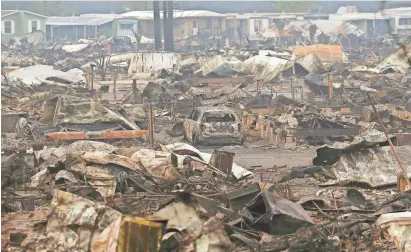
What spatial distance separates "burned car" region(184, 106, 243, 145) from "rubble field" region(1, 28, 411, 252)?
3 centimetres

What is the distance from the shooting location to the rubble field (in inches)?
491

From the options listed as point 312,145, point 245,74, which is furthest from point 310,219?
point 245,74

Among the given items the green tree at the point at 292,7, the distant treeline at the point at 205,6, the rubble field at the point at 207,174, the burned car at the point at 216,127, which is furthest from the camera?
the green tree at the point at 292,7

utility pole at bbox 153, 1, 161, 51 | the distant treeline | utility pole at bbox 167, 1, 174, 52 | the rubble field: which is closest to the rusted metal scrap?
the rubble field

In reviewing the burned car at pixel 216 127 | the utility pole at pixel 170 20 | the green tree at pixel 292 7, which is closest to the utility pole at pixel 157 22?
the utility pole at pixel 170 20

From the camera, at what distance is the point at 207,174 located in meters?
18.0

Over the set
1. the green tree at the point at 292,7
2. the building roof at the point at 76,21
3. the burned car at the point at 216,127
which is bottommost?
the burned car at the point at 216,127

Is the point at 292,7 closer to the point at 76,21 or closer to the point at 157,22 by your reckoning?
the point at 76,21

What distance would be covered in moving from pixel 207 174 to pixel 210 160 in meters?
1.19

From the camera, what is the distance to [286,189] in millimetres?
16438

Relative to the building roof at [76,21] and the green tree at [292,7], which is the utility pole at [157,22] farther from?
the green tree at [292,7]

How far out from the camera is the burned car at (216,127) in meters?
25.8

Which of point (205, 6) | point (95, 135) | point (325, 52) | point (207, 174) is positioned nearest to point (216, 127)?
point (95, 135)

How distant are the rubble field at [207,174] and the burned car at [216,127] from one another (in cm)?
3
